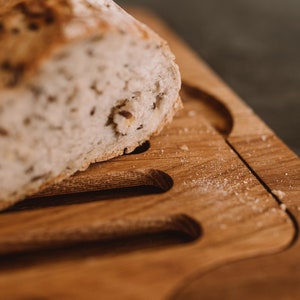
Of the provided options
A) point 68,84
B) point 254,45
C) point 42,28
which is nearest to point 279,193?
point 68,84

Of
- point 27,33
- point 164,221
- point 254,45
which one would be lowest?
point 164,221

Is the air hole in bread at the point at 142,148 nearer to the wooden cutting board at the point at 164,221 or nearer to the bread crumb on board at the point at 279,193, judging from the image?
the wooden cutting board at the point at 164,221

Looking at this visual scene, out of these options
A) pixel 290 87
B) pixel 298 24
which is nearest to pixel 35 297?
pixel 290 87

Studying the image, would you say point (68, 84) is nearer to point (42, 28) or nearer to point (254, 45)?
point (42, 28)

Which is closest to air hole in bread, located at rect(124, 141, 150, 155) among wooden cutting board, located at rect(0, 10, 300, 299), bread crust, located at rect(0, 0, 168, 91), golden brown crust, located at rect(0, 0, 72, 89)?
wooden cutting board, located at rect(0, 10, 300, 299)

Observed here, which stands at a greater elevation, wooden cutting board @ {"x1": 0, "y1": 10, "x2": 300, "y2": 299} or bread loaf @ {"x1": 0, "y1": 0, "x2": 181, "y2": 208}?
bread loaf @ {"x1": 0, "y1": 0, "x2": 181, "y2": 208}

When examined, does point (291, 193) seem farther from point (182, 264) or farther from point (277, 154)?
point (182, 264)

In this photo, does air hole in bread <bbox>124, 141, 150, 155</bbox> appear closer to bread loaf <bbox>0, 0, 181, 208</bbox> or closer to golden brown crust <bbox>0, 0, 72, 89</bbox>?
bread loaf <bbox>0, 0, 181, 208</bbox>
